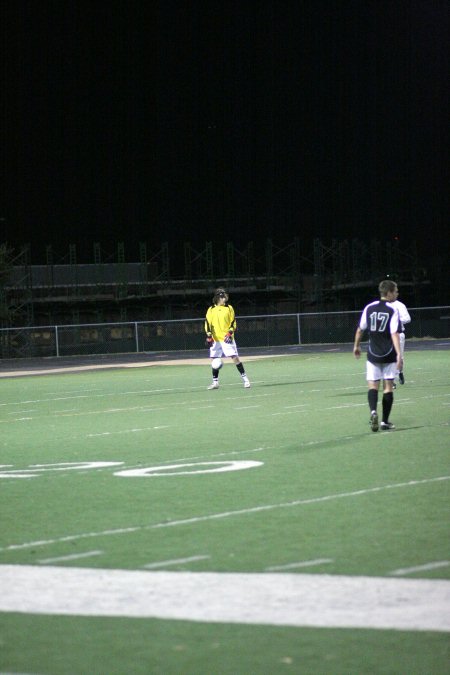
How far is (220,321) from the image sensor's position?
1078 inches

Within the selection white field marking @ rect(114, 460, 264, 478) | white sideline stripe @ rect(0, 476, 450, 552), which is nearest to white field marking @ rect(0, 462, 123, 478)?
white field marking @ rect(114, 460, 264, 478)

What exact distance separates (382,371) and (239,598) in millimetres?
9788

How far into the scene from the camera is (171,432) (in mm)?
17625

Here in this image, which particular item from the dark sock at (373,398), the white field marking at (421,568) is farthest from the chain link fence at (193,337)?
the white field marking at (421,568)

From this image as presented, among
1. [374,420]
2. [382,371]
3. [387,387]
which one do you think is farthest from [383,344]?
[374,420]

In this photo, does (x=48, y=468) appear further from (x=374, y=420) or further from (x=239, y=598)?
(x=239, y=598)

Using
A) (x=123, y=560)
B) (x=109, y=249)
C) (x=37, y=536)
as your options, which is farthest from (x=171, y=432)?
(x=109, y=249)

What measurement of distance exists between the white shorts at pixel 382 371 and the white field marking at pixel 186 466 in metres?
3.16

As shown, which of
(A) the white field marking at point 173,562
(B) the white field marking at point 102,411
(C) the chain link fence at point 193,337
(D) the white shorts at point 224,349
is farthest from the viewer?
(C) the chain link fence at point 193,337

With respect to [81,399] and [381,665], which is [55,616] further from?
[81,399]

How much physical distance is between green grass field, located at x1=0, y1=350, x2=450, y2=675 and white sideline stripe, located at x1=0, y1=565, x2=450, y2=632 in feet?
0.06

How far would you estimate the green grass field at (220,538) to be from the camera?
5.88 metres

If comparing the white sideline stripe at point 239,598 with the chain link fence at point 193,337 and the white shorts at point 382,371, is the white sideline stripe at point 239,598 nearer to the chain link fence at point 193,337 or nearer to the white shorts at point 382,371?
the white shorts at point 382,371

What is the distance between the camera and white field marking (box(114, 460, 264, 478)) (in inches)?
508
